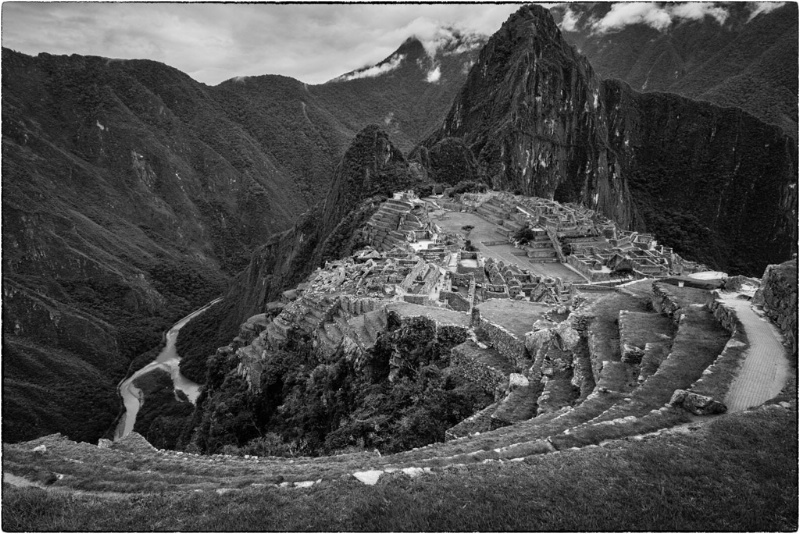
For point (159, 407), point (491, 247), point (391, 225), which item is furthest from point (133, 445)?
point (159, 407)

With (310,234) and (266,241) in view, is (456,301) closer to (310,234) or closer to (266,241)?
(310,234)

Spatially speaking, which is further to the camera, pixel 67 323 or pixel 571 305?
pixel 67 323

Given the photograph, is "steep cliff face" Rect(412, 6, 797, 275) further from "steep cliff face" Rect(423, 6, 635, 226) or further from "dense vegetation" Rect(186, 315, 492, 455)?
"dense vegetation" Rect(186, 315, 492, 455)

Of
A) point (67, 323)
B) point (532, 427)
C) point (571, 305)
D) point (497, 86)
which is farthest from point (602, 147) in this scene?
point (532, 427)

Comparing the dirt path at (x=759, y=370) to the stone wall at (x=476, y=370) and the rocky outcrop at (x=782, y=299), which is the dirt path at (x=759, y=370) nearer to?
the rocky outcrop at (x=782, y=299)

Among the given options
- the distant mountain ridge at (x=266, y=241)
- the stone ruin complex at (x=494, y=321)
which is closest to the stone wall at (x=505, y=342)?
the stone ruin complex at (x=494, y=321)

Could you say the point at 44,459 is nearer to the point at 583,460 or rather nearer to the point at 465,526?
the point at 465,526
